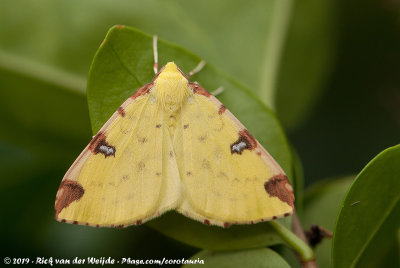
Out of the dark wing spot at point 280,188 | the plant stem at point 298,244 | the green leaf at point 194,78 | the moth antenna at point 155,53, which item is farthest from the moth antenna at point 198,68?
the plant stem at point 298,244

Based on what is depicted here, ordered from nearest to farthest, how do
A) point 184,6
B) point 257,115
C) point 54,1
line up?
1. point 257,115
2. point 54,1
3. point 184,6

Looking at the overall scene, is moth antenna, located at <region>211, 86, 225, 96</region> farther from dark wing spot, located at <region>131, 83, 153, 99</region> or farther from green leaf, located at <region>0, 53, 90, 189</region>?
green leaf, located at <region>0, 53, 90, 189</region>

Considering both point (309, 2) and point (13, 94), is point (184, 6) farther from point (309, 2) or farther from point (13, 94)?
point (13, 94)

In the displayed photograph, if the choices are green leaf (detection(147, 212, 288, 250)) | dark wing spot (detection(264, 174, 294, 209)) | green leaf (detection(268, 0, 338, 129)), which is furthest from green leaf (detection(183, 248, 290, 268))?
green leaf (detection(268, 0, 338, 129))

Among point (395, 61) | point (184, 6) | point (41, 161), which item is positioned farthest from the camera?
point (395, 61)

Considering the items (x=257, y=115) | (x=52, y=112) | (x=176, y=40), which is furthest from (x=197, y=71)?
(x=52, y=112)

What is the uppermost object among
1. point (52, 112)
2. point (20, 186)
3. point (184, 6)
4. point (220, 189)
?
point (184, 6)
